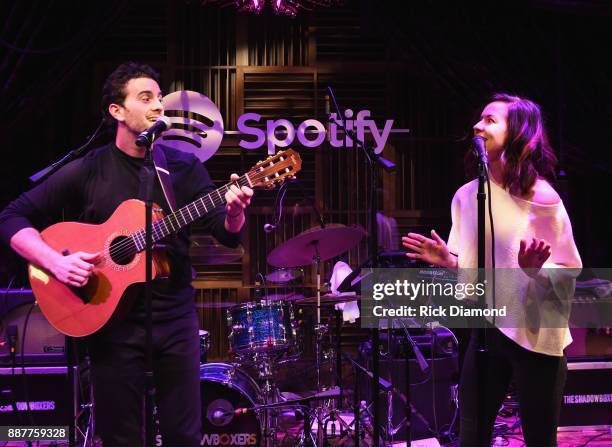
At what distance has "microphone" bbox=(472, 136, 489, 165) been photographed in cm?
272

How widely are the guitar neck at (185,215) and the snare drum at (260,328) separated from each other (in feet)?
7.03

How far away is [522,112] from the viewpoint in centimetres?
299

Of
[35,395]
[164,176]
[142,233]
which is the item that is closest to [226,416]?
[35,395]

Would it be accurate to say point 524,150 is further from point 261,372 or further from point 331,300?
point 261,372

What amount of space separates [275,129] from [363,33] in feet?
5.13

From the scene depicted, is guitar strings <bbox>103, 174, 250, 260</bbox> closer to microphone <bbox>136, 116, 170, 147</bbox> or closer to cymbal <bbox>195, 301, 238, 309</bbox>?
microphone <bbox>136, 116, 170, 147</bbox>

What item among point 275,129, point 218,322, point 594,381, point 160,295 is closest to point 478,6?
point 275,129

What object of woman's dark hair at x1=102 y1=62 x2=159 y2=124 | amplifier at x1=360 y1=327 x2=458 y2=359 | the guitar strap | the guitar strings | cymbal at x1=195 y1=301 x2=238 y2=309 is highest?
woman's dark hair at x1=102 y1=62 x2=159 y2=124

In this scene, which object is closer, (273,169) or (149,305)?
(149,305)

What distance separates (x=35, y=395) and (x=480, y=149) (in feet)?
12.6

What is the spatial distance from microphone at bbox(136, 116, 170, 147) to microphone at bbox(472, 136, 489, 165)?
1363 millimetres

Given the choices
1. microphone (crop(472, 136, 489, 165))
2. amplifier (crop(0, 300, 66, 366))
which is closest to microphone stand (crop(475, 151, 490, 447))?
microphone (crop(472, 136, 489, 165))

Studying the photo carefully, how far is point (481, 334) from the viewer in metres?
2.70

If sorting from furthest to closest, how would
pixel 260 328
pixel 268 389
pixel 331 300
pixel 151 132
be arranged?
pixel 268 389 < pixel 260 328 < pixel 331 300 < pixel 151 132
